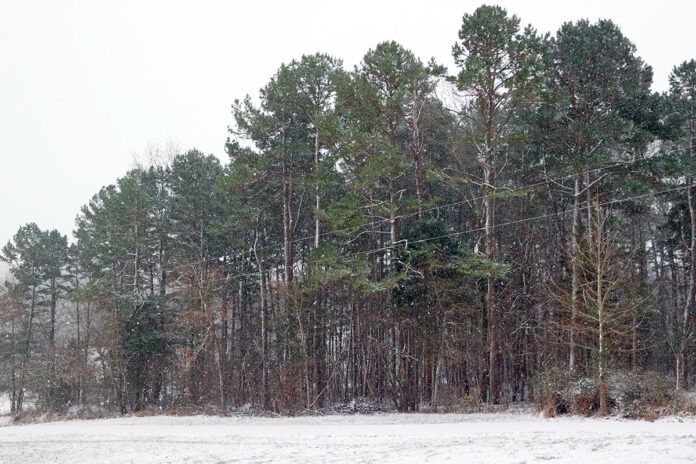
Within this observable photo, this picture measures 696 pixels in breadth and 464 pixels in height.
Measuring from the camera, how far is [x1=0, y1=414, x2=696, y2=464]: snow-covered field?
9133mm

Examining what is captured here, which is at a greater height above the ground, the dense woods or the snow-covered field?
the dense woods

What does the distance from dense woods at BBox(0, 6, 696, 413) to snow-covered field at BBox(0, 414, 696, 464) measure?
374 centimetres

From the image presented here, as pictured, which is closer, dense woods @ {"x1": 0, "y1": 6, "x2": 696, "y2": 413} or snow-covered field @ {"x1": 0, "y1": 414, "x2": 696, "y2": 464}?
snow-covered field @ {"x1": 0, "y1": 414, "x2": 696, "y2": 464}

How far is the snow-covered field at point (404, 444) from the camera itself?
360 inches

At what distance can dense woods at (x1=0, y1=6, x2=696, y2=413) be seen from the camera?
21484 mm

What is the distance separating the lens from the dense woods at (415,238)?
2148 cm

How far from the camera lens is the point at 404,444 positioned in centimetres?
1202

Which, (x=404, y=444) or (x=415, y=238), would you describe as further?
(x=415, y=238)

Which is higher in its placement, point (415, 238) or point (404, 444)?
point (415, 238)

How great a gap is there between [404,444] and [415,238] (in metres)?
11.9

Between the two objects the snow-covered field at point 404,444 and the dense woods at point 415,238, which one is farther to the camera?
the dense woods at point 415,238

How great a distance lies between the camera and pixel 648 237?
35125 mm

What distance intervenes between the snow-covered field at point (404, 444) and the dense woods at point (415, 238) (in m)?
3.74

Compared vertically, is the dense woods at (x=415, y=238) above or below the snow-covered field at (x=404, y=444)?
above
